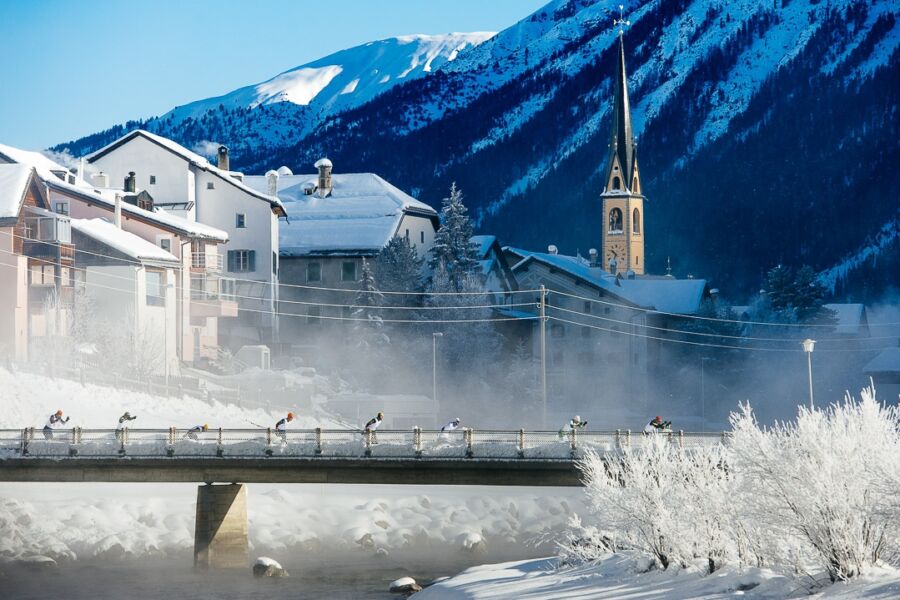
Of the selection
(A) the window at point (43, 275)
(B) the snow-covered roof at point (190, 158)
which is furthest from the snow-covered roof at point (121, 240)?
(B) the snow-covered roof at point (190, 158)

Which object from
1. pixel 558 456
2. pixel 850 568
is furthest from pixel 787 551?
pixel 558 456

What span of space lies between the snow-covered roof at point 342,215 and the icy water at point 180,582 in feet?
223

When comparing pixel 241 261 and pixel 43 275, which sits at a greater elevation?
pixel 241 261

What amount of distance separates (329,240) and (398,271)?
11.0m

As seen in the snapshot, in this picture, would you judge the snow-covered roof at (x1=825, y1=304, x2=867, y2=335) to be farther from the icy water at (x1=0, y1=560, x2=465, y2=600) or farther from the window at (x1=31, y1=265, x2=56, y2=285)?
the icy water at (x1=0, y1=560, x2=465, y2=600)

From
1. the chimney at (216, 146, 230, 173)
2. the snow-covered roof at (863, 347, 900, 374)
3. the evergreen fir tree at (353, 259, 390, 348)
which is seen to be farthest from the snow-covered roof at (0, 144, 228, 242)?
the snow-covered roof at (863, 347, 900, 374)

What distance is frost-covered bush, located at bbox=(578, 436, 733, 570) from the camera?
38.4 m

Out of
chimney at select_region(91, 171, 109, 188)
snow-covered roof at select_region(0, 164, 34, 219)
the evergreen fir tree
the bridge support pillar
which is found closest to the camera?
the bridge support pillar

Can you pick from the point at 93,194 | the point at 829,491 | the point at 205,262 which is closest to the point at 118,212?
the point at 93,194

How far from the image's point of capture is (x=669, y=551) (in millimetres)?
40062

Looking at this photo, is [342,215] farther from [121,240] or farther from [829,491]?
[829,491]

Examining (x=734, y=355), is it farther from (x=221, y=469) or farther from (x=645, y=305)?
(x=221, y=469)

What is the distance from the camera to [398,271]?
4609 inches

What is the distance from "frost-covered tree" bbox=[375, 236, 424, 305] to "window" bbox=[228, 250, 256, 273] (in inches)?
381
